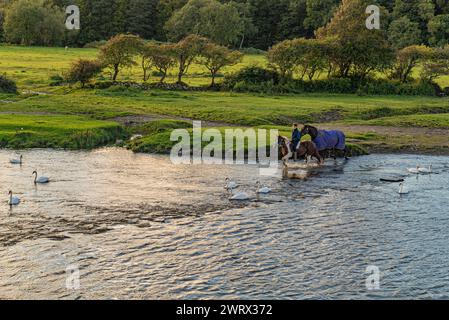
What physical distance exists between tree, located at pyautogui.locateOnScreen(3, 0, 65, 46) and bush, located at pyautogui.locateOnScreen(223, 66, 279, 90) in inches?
2272

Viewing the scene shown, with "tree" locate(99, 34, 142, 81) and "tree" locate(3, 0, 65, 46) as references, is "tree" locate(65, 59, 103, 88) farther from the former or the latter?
"tree" locate(3, 0, 65, 46)

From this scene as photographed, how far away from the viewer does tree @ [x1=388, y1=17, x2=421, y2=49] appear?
409 feet

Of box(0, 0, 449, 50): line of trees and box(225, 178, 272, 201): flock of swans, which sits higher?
box(0, 0, 449, 50): line of trees

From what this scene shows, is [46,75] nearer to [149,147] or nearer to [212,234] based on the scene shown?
[149,147]

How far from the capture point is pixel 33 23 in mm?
134000

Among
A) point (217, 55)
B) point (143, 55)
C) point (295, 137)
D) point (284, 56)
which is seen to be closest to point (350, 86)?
point (284, 56)

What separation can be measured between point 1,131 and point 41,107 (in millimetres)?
13934

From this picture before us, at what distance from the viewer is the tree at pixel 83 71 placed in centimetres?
8275

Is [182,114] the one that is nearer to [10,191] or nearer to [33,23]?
[10,191]

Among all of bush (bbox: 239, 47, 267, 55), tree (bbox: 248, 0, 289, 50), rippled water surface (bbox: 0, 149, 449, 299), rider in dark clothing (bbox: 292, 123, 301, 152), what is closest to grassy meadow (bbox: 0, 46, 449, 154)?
rider in dark clothing (bbox: 292, 123, 301, 152)

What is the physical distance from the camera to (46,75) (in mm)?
95375

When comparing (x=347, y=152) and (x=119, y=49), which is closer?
(x=347, y=152)

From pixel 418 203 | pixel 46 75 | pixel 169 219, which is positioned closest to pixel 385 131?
pixel 418 203

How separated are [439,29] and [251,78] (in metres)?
55.4
